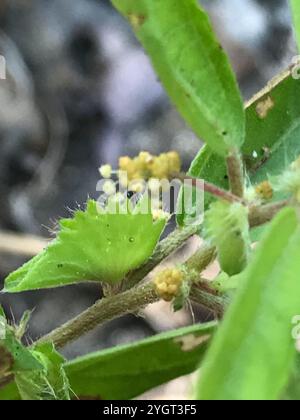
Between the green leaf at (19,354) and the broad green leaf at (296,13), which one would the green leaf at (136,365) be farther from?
the broad green leaf at (296,13)

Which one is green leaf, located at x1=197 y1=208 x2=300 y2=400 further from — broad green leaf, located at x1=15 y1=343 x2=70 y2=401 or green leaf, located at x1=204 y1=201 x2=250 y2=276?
broad green leaf, located at x1=15 y1=343 x2=70 y2=401

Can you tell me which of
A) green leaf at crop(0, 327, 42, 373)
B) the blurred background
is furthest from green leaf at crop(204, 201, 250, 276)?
the blurred background

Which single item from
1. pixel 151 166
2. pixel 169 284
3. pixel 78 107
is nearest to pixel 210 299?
pixel 169 284

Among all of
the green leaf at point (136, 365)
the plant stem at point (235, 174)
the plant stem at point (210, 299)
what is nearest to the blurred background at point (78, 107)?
the green leaf at point (136, 365)

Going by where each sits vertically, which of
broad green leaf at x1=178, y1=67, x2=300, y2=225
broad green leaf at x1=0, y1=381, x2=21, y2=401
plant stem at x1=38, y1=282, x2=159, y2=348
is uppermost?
broad green leaf at x1=178, y1=67, x2=300, y2=225

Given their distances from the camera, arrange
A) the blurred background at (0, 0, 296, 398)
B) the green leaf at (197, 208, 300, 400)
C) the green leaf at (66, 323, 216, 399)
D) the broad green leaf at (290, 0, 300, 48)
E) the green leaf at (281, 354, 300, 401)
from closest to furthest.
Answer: the green leaf at (197, 208, 300, 400) → the green leaf at (281, 354, 300, 401) → the broad green leaf at (290, 0, 300, 48) → the green leaf at (66, 323, 216, 399) → the blurred background at (0, 0, 296, 398)
